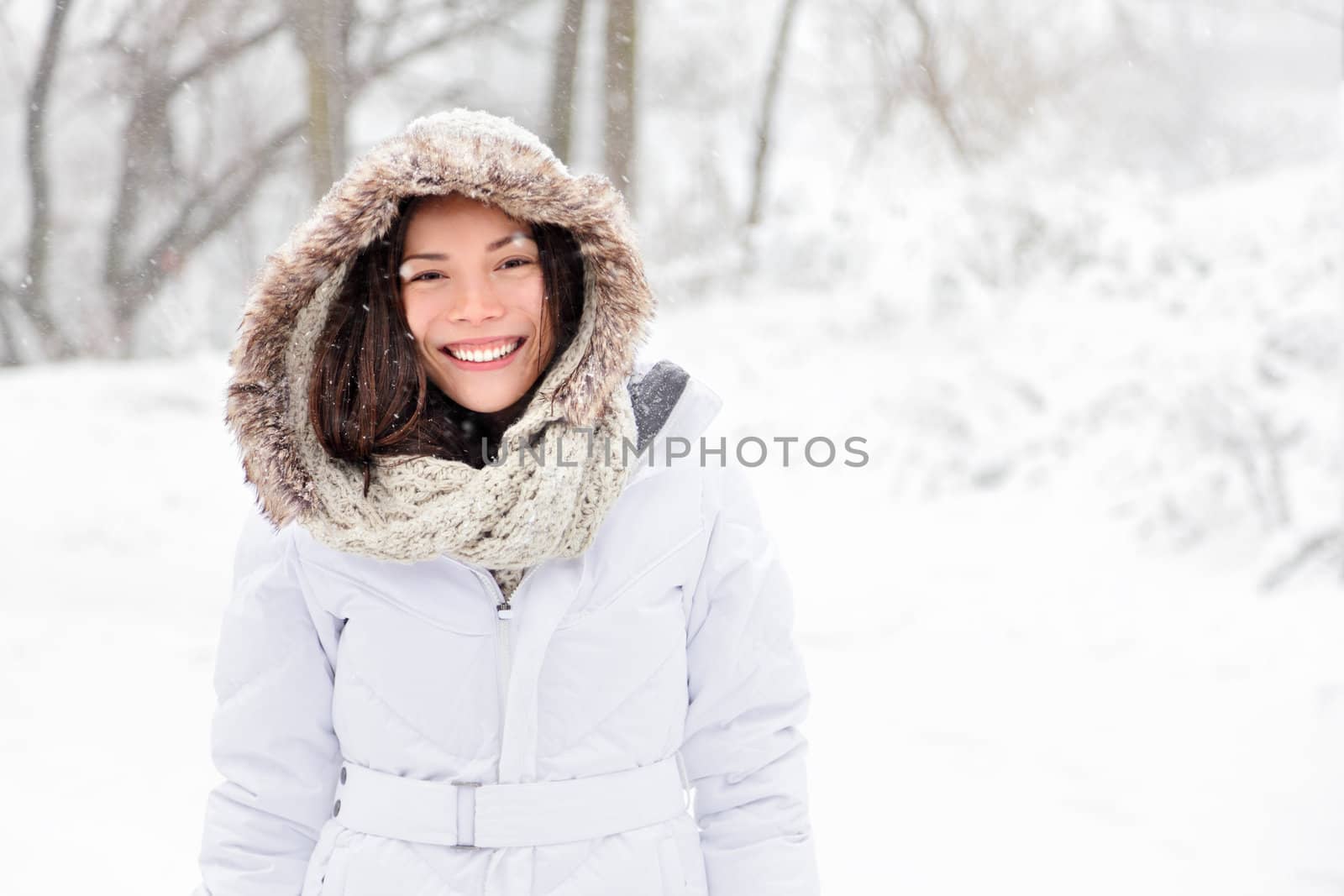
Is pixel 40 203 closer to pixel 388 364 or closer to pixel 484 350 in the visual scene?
pixel 388 364

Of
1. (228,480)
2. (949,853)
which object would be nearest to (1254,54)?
(228,480)

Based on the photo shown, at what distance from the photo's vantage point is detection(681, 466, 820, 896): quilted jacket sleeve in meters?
1.53

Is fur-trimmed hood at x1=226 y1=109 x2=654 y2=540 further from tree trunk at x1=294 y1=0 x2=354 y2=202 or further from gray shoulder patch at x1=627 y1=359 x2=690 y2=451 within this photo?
tree trunk at x1=294 y1=0 x2=354 y2=202

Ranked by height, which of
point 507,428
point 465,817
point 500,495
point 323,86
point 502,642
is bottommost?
point 465,817

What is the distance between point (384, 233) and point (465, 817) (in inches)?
30.8

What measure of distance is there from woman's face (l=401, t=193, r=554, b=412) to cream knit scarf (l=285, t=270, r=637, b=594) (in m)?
0.06


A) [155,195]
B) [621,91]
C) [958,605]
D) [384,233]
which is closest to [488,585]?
[384,233]

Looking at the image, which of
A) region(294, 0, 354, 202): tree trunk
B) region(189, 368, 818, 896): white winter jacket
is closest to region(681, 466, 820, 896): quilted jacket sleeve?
region(189, 368, 818, 896): white winter jacket

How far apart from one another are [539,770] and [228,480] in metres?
6.36

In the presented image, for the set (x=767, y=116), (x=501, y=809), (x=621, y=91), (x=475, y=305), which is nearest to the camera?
(x=501, y=809)

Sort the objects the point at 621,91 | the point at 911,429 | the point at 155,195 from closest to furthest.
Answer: the point at 621,91 → the point at 911,429 → the point at 155,195

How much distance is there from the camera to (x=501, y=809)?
1.41 meters

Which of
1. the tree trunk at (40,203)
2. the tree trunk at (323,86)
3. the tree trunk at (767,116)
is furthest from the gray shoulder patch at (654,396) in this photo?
the tree trunk at (767,116)

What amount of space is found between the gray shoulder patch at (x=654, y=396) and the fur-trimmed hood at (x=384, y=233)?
5 centimetres
